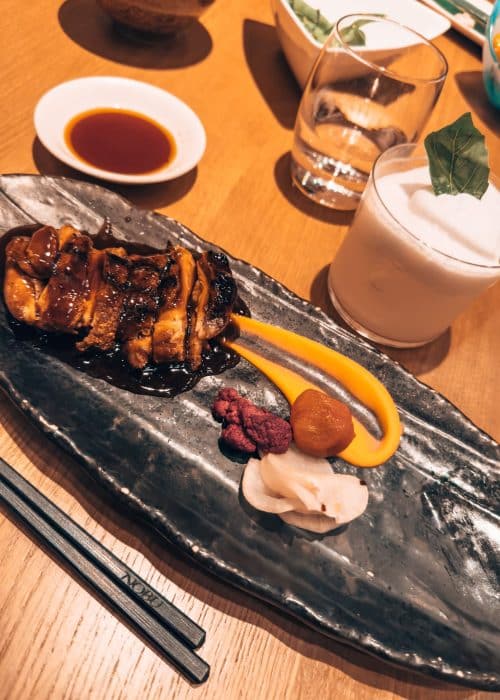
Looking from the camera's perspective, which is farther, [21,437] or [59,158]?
[59,158]

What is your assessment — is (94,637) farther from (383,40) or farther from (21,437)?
(383,40)

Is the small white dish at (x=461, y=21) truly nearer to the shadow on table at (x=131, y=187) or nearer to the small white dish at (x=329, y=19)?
the small white dish at (x=329, y=19)

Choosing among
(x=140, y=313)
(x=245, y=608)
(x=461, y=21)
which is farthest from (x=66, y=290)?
(x=461, y=21)

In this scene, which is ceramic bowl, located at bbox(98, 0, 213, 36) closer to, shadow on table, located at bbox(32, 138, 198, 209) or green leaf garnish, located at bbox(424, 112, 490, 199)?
shadow on table, located at bbox(32, 138, 198, 209)

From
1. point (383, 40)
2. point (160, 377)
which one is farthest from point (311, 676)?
point (383, 40)

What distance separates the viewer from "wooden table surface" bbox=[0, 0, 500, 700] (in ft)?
4.73

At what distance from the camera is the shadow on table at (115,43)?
3.28 m

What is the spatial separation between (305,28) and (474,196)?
1624mm

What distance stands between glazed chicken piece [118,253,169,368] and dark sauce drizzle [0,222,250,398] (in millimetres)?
50

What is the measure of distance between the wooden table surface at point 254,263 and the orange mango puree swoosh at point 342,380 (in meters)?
0.40

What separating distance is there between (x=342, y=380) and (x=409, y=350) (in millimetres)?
520

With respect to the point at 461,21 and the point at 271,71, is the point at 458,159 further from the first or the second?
the point at 461,21

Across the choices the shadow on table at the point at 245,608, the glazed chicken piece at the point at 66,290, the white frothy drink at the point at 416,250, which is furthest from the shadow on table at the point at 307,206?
the shadow on table at the point at 245,608

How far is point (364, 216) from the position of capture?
83.0 inches
